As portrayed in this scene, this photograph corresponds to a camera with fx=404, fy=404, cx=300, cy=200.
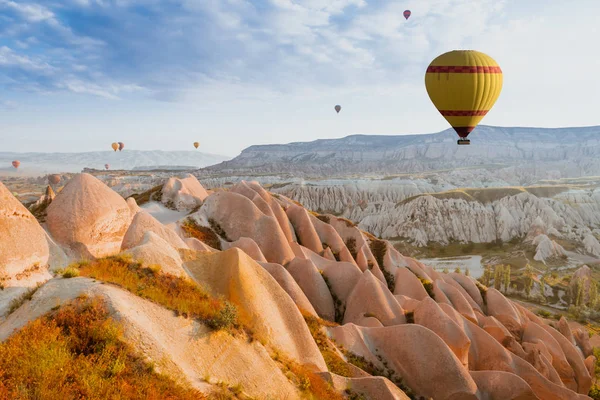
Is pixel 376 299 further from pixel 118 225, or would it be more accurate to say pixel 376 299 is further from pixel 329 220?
pixel 329 220

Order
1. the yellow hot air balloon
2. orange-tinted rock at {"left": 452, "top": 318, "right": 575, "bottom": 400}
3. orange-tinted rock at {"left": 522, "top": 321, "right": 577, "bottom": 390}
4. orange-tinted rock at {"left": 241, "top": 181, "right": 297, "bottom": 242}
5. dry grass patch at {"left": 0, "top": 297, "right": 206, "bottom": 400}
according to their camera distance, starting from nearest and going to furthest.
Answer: dry grass patch at {"left": 0, "top": 297, "right": 206, "bottom": 400} → orange-tinted rock at {"left": 452, "top": 318, "right": 575, "bottom": 400} → orange-tinted rock at {"left": 522, "top": 321, "right": 577, "bottom": 390} → the yellow hot air balloon → orange-tinted rock at {"left": 241, "top": 181, "right": 297, "bottom": 242}

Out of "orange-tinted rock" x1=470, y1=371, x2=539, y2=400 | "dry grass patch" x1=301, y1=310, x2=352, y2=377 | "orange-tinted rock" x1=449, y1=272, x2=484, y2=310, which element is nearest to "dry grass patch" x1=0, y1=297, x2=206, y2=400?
"dry grass patch" x1=301, y1=310, x2=352, y2=377

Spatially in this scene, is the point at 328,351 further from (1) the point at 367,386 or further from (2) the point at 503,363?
(2) the point at 503,363

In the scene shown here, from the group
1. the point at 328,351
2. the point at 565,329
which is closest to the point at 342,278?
the point at 328,351

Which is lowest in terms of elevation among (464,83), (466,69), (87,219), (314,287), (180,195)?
(314,287)

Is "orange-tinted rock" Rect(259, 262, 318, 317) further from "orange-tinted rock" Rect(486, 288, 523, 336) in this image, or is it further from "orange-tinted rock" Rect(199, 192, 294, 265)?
"orange-tinted rock" Rect(486, 288, 523, 336)

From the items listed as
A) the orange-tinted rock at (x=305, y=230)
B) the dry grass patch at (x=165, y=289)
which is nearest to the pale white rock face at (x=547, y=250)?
the orange-tinted rock at (x=305, y=230)
